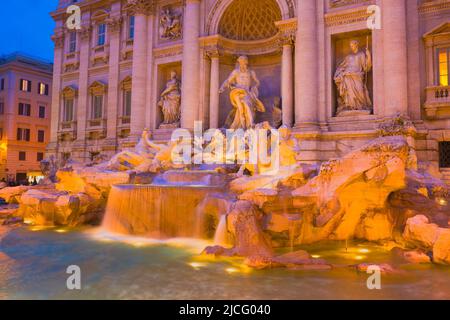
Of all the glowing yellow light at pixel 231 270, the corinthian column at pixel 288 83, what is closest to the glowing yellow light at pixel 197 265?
the glowing yellow light at pixel 231 270

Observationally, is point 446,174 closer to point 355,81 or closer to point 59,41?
point 355,81

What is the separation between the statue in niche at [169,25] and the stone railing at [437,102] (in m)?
10.8

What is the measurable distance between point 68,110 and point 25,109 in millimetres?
14853

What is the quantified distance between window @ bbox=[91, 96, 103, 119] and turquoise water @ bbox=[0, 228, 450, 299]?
13146 millimetres

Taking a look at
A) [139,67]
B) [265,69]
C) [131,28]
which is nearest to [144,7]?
[131,28]

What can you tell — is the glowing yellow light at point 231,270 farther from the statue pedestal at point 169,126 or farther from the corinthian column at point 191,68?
the statue pedestal at point 169,126

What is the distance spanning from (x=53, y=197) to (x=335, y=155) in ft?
30.3

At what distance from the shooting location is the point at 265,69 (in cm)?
1641

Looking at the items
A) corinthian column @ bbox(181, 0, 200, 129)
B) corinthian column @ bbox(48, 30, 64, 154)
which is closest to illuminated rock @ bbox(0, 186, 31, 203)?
corinthian column @ bbox(181, 0, 200, 129)

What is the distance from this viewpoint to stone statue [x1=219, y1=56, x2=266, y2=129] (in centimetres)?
1427

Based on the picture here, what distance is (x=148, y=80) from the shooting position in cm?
1770

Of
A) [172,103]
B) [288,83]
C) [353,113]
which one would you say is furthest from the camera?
[172,103]
